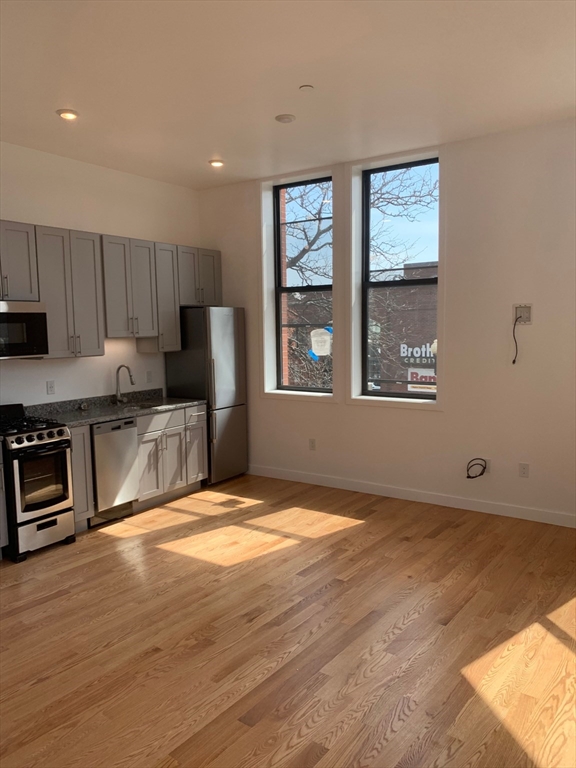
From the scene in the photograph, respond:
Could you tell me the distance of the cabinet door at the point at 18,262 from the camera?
161 inches

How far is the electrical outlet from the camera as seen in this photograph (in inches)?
174

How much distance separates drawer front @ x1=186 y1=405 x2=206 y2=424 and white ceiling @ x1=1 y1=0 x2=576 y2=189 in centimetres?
218

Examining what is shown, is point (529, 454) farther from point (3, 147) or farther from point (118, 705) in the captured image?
point (3, 147)

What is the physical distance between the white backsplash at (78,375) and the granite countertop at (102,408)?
6 cm

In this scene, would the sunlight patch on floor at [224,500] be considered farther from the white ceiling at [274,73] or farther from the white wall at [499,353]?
the white ceiling at [274,73]

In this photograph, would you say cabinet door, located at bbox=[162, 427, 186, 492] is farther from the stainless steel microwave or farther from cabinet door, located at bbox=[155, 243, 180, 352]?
the stainless steel microwave

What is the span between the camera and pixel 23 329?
13.7 feet

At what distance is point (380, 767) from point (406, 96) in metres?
3.52

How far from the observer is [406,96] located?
144 inches

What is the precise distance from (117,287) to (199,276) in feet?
3.41

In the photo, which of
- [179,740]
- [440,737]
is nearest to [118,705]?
[179,740]

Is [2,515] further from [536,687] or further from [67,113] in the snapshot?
[536,687]

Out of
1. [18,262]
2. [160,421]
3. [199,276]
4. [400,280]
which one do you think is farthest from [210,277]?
[18,262]

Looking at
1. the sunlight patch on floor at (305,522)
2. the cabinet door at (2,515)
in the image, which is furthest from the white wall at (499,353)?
the cabinet door at (2,515)
